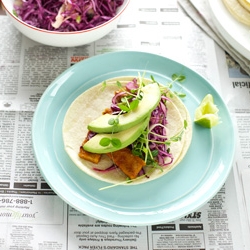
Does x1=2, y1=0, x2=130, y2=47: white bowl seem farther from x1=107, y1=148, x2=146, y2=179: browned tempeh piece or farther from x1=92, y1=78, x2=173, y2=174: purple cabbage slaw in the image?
x1=107, y1=148, x2=146, y2=179: browned tempeh piece

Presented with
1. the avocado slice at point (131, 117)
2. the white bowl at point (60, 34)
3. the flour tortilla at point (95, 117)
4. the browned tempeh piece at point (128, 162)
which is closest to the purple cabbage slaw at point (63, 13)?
the white bowl at point (60, 34)

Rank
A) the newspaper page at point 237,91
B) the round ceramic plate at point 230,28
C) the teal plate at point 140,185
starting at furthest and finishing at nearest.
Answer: the round ceramic plate at point 230,28 → the newspaper page at point 237,91 → the teal plate at point 140,185

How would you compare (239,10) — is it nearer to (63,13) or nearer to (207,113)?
(207,113)

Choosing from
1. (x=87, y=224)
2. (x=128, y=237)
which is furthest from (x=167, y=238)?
(x=87, y=224)

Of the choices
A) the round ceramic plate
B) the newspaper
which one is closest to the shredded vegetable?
the newspaper

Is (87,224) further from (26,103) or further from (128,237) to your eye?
(26,103)

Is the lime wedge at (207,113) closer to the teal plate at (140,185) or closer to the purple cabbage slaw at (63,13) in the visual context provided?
the teal plate at (140,185)

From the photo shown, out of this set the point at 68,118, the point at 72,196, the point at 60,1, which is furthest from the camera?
the point at 60,1
